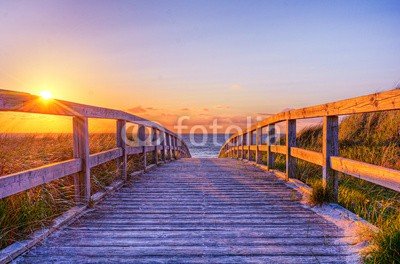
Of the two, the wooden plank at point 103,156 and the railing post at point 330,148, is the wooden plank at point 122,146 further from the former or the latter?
the railing post at point 330,148

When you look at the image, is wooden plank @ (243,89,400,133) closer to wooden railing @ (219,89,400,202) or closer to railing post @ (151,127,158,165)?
wooden railing @ (219,89,400,202)

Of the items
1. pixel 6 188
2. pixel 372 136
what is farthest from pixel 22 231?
pixel 372 136

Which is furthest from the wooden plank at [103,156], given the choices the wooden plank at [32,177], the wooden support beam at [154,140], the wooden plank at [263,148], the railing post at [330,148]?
the wooden plank at [263,148]

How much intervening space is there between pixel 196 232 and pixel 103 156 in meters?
2.20

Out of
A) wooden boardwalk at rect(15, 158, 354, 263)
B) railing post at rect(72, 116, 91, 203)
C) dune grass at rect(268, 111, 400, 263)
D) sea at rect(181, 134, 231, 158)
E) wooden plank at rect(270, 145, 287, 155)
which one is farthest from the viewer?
sea at rect(181, 134, 231, 158)

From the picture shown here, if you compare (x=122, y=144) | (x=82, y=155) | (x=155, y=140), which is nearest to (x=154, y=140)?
(x=155, y=140)

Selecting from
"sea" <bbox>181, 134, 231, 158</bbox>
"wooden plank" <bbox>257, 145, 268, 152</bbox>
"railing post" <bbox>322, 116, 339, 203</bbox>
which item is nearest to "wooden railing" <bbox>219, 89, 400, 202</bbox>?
"railing post" <bbox>322, 116, 339, 203</bbox>

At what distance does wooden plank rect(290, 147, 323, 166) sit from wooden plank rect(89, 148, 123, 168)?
2.90 m

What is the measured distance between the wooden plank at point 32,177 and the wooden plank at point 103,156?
43 cm

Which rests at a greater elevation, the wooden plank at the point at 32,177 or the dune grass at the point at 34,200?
the wooden plank at the point at 32,177

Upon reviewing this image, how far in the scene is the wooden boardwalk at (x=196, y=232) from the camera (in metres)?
2.34

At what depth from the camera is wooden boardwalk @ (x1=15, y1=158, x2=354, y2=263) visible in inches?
92.1

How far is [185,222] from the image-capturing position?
10.4 ft

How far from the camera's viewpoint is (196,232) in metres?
2.86
